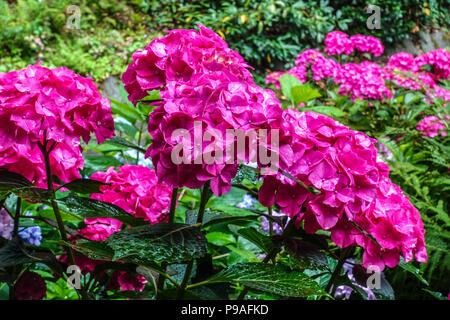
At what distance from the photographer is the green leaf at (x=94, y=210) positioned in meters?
0.65

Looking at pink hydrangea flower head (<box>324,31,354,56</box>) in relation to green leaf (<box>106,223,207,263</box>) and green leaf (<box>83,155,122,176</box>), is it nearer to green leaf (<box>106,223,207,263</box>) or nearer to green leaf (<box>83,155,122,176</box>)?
green leaf (<box>83,155,122,176</box>)

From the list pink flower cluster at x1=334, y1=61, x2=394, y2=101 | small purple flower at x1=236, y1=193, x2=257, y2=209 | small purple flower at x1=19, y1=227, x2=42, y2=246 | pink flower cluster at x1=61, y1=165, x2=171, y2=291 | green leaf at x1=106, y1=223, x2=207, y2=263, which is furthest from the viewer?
pink flower cluster at x1=334, y1=61, x2=394, y2=101

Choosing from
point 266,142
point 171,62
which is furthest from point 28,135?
point 266,142

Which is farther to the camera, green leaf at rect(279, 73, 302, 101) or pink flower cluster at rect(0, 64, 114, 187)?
green leaf at rect(279, 73, 302, 101)

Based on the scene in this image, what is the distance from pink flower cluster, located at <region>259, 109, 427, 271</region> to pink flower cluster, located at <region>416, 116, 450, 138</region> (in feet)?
5.76

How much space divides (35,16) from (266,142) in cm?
593

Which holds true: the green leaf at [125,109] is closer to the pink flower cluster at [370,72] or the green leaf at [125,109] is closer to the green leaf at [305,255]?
the green leaf at [305,255]

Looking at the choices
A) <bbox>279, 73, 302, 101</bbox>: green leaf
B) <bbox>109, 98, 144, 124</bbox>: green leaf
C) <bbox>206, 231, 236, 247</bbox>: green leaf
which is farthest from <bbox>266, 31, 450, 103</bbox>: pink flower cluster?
<bbox>109, 98, 144, 124</bbox>: green leaf

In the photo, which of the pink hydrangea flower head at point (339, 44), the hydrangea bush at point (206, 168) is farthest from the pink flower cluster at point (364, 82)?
the hydrangea bush at point (206, 168)

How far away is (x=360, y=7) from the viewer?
22.4ft

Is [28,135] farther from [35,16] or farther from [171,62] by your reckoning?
[35,16]

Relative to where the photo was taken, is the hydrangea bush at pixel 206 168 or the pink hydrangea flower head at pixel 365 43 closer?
the hydrangea bush at pixel 206 168

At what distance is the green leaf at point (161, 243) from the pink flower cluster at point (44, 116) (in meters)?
0.21

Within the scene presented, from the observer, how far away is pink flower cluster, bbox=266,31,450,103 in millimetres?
2758
